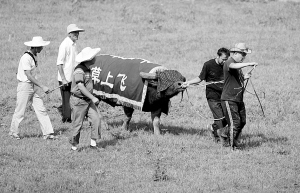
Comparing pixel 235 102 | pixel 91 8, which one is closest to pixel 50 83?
pixel 235 102

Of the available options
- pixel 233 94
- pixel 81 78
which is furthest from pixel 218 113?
pixel 81 78

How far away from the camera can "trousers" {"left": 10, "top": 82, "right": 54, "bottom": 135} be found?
10203mm

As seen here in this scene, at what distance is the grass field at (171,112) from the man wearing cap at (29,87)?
12.0 inches

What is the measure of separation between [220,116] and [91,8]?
15061 mm

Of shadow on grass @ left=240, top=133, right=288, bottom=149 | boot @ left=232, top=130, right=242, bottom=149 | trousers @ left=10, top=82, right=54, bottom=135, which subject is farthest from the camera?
trousers @ left=10, top=82, right=54, bottom=135

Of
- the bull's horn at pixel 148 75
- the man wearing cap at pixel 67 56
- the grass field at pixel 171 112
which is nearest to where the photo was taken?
the grass field at pixel 171 112

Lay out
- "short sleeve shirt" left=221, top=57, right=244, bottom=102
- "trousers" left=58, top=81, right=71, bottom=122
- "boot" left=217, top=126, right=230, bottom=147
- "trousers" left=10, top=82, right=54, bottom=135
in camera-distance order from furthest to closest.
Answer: "trousers" left=58, top=81, right=71, bottom=122 < "trousers" left=10, top=82, right=54, bottom=135 < "boot" left=217, top=126, right=230, bottom=147 < "short sleeve shirt" left=221, top=57, right=244, bottom=102

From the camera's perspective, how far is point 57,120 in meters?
12.2

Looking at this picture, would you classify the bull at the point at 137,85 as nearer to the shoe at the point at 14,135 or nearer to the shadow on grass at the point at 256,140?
the shadow on grass at the point at 256,140

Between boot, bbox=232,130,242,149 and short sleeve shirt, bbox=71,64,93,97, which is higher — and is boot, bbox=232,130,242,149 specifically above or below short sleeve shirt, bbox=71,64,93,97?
below

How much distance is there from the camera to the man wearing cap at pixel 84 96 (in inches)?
360

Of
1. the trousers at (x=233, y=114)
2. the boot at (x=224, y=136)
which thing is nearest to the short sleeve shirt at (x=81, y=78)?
the trousers at (x=233, y=114)

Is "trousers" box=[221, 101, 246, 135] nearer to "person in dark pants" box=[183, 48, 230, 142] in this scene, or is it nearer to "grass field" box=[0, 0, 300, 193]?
"grass field" box=[0, 0, 300, 193]

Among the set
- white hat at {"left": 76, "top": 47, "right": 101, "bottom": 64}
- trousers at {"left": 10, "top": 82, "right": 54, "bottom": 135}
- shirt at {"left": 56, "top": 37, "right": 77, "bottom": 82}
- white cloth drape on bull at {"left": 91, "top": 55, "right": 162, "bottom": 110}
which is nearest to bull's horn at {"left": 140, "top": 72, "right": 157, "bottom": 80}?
white cloth drape on bull at {"left": 91, "top": 55, "right": 162, "bottom": 110}
